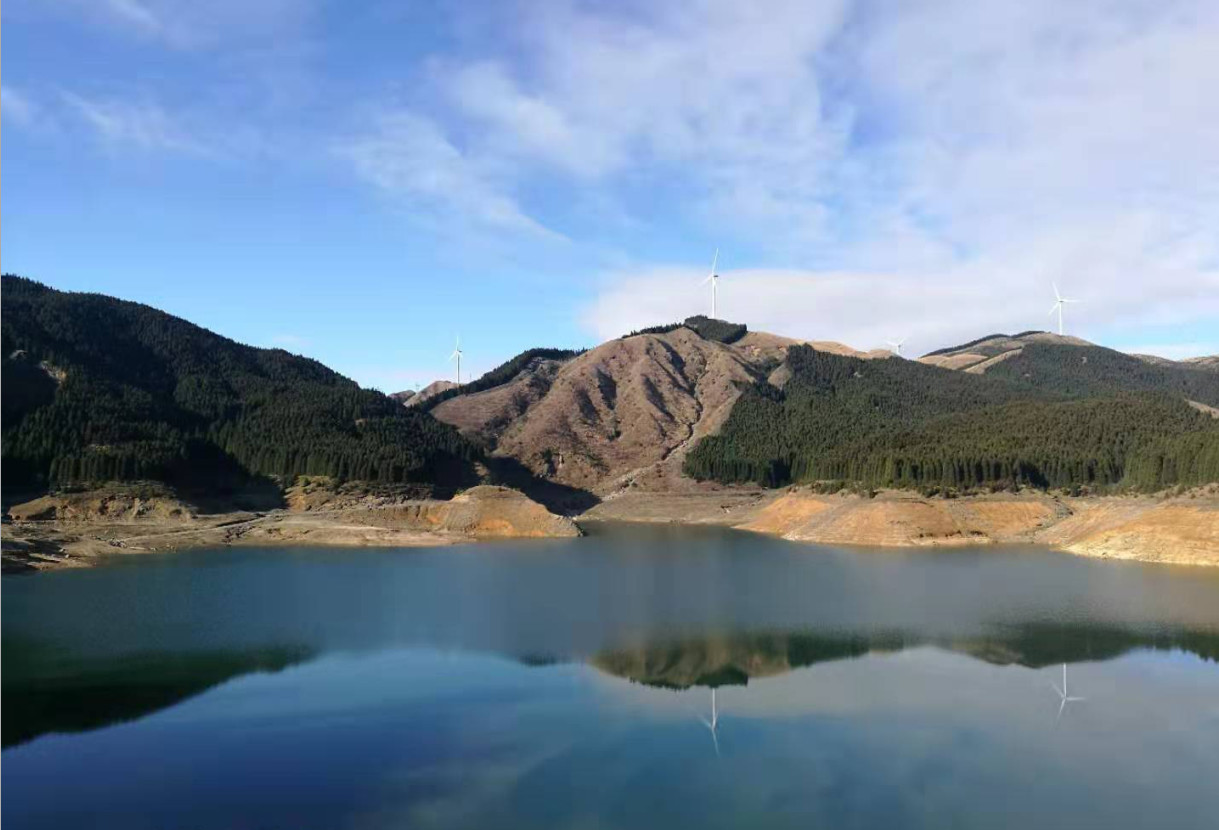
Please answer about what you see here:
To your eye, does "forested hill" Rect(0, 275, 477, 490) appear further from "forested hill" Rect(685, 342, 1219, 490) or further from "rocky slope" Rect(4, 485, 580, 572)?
"forested hill" Rect(685, 342, 1219, 490)

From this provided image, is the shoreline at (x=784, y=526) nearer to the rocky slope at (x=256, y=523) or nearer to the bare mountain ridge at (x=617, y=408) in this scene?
the rocky slope at (x=256, y=523)

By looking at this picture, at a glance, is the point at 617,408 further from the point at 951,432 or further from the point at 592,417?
the point at 951,432

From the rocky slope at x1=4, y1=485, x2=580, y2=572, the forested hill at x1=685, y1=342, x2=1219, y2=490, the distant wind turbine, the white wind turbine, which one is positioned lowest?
the distant wind turbine

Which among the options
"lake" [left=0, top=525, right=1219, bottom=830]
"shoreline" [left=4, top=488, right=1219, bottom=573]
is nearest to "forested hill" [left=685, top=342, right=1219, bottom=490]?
"shoreline" [left=4, top=488, right=1219, bottom=573]

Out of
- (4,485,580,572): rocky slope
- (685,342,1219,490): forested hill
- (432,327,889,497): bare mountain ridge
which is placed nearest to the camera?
(4,485,580,572): rocky slope

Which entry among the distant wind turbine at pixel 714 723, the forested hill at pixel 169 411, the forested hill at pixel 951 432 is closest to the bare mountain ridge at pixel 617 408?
the forested hill at pixel 951 432

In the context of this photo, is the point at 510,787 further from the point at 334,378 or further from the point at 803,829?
the point at 334,378
